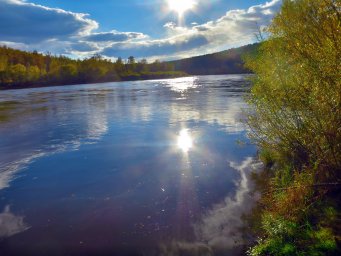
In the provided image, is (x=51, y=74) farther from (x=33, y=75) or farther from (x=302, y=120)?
(x=302, y=120)

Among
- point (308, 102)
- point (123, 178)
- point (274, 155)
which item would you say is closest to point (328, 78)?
point (308, 102)

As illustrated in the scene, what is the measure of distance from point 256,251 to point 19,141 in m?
19.5

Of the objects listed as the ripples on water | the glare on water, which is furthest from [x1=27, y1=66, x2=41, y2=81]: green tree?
the glare on water

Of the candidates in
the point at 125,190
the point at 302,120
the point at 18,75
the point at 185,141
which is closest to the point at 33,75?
the point at 18,75

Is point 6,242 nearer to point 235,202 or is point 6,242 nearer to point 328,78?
point 235,202

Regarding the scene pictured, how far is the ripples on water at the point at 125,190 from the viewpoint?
966 cm

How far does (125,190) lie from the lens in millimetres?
13422

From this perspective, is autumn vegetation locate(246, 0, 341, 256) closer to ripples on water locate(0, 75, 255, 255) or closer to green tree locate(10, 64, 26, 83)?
ripples on water locate(0, 75, 255, 255)

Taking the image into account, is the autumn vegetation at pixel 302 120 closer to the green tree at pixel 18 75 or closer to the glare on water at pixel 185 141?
the glare on water at pixel 185 141

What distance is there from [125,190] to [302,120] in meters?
7.42

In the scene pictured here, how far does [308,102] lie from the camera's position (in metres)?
9.91

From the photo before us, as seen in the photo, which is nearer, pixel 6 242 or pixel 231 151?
pixel 6 242

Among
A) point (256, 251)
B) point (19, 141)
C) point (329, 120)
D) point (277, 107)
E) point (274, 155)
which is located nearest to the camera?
point (256, 251)

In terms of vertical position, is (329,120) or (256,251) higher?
(329,120)
